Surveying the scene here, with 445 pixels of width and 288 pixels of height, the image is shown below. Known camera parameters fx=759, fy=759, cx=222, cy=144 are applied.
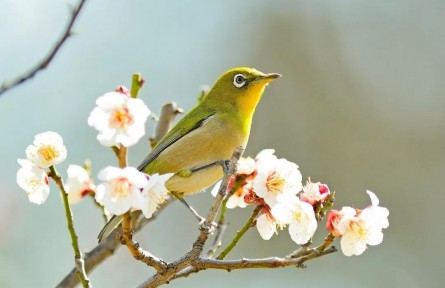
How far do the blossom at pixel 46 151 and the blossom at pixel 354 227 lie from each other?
104 centimetres

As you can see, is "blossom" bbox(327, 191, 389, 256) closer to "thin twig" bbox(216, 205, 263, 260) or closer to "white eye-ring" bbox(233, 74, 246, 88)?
"thin twig" bbox(216, 205, 263, 260)

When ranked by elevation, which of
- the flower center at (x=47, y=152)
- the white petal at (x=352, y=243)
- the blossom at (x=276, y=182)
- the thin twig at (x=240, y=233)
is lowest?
the white petal at (x=352, y=243)

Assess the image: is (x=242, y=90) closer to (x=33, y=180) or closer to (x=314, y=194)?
(x=314, y=194)

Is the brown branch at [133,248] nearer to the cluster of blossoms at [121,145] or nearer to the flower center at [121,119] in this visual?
the cluster of blossoms at [121,145]

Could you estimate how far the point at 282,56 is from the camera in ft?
31.7

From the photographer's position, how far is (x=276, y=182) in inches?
118

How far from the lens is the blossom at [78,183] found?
3570 millimetres

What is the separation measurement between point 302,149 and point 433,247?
1.86m

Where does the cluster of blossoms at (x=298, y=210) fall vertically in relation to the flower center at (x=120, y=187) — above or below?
below

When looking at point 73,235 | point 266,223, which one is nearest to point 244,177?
point 266,223

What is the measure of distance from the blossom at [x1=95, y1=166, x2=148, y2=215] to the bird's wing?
1.35 m

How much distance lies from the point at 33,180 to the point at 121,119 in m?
0.54

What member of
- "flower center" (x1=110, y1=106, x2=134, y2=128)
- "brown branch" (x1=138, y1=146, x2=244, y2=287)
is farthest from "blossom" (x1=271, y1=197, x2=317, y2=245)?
"flower center" (x1=110, y1=106, x2=134, y2=128)

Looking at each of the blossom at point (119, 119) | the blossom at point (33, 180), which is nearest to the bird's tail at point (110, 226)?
the blossom at point (33, 180)
